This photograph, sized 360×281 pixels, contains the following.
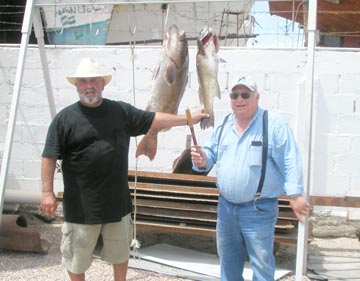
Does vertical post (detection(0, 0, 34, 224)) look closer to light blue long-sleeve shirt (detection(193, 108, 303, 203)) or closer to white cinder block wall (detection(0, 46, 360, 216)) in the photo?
white cinder block wall (detection(0, 46, 360, 216))

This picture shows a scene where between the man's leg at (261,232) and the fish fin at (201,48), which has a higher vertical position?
the fish fin at (201,48)

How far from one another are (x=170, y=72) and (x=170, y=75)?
0.02 meters

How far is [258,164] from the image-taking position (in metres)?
3.11

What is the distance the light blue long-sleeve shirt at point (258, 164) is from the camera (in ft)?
10.2

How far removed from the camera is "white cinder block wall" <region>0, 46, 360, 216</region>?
5277mm

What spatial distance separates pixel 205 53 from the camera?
3664 mm

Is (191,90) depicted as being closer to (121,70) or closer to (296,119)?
(121,70)

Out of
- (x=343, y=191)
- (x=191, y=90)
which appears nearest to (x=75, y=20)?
(x=191, y=90)

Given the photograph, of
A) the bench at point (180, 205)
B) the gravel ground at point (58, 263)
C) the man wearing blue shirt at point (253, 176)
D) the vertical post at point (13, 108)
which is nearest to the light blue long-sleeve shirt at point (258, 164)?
the man wearing blue shirt at point (253, 176)

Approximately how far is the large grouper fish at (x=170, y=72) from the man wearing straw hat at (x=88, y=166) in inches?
13.8

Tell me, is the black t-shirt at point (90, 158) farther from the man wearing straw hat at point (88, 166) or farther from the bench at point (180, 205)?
the bench at point (180, 205)

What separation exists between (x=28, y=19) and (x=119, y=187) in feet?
5.77

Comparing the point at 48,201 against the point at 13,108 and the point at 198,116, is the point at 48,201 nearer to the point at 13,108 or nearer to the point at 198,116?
the point at 13,108

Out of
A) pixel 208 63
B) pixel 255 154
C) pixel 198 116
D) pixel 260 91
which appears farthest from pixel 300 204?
pixel 260 91
